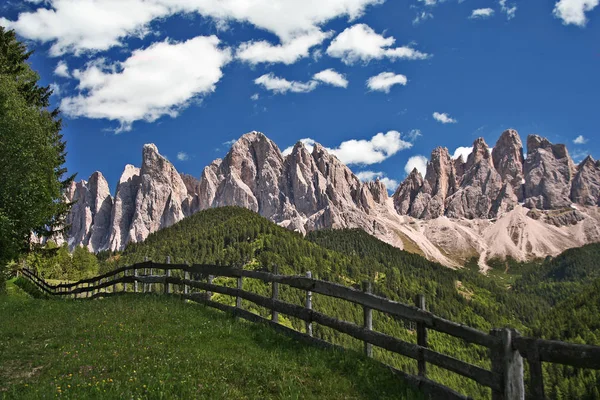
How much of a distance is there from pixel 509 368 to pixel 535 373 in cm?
48

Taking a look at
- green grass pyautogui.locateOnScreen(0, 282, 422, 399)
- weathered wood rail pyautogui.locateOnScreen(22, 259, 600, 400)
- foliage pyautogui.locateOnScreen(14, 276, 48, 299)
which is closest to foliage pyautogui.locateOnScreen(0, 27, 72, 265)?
Result: green grass pyautogui.locateOnScreen(0, 282, 422, 399)

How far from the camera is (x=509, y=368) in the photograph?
6.85 m

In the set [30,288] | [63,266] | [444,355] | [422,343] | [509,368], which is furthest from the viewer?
[63,266]

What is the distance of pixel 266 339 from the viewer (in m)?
Answer: 12.0

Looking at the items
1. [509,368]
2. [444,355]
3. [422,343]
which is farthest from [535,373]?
[422,343]

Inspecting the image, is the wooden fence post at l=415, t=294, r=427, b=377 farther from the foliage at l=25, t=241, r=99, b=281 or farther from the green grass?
Answer: the foliage at l=25, t=241, r=99, b=281

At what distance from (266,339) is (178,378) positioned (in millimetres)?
3554

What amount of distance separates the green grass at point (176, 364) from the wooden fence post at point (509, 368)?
5.57ft

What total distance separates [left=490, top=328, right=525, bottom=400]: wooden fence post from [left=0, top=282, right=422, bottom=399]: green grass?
1.70m

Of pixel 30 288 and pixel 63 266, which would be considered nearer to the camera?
pixel 30 288

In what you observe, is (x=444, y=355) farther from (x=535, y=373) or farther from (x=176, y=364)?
(x=176, y=364)

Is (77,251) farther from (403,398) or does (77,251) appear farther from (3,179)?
(403,398)

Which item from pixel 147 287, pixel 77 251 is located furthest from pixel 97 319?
pixel 77 251

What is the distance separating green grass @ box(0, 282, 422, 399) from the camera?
820cm
